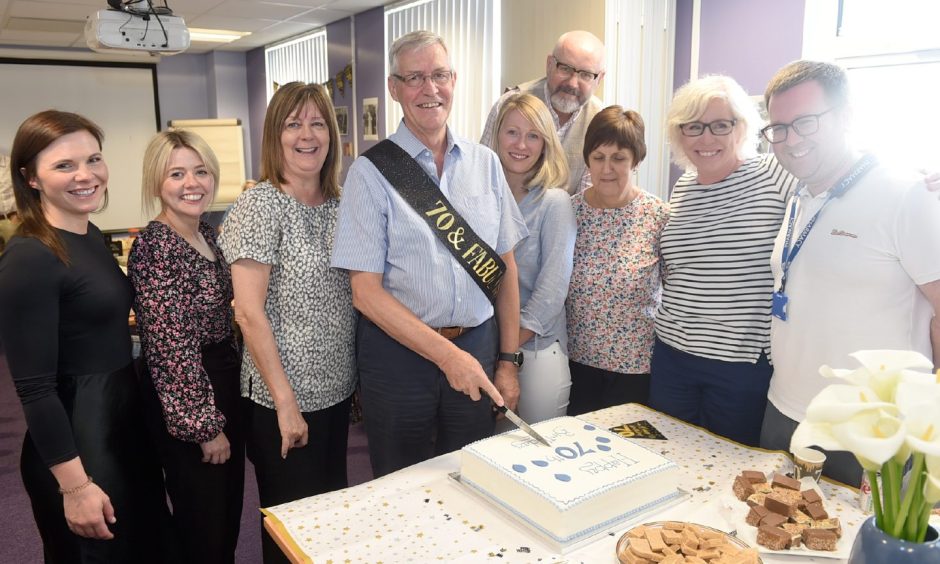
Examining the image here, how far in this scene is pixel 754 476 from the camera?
3.99 ft

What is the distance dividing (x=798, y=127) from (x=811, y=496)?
2.63 ft

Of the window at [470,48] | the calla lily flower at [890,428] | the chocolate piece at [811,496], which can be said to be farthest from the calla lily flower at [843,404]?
the window at [470,48]

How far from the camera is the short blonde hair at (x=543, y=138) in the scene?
6.61 feet

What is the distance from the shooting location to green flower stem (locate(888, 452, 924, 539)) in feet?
2.48

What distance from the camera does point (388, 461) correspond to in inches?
67.2

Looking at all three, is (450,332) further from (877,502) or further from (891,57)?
(891,57)

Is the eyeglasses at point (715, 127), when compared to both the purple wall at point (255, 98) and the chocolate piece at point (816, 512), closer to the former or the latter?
the chocolate piece at point (816, 512)

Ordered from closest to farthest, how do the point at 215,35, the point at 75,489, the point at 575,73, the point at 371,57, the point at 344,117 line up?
the point at 75,489 < the point at 575,73 < the point at 371,57 < the point at 344,117 < the point at 215,35

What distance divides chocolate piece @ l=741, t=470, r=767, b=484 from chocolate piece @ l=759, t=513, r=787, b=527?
0.39ft

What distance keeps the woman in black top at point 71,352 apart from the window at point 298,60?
5.21 m

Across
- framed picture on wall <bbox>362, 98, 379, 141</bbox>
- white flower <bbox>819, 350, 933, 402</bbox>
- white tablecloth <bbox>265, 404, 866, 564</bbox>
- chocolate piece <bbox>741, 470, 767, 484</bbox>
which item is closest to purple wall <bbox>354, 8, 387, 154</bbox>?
framed picture on wall <bbox>362, 98, 379, 141</bbox>

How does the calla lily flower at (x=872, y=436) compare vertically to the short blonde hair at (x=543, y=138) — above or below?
below

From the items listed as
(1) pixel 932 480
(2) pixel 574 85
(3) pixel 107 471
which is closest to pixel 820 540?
(1) pixel 932 480

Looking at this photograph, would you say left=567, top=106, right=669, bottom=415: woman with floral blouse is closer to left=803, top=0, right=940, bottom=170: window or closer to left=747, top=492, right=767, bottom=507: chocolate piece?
left=747, top=492, right=767, bottom=507: chocolate piece
